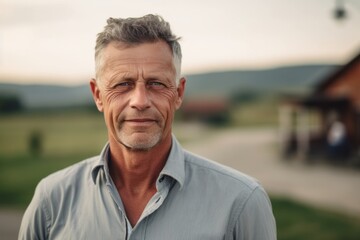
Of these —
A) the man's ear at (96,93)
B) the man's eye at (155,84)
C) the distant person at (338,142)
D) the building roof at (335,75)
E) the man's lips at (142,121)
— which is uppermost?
the man's eye at (155,84)

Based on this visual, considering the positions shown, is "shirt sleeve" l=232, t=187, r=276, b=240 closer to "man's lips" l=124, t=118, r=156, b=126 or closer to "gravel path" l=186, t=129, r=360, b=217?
"man's lips" l=124, t=118, r=156, b=126

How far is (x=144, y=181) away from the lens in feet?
6.70

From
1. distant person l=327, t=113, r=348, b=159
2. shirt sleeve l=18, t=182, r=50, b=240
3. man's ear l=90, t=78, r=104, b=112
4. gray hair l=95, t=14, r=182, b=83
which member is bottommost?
distant person l=327, t=113, r=348, b=159

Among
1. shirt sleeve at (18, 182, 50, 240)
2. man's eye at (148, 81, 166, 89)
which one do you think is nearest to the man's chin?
man's eye at (148, 81, 166, 89)

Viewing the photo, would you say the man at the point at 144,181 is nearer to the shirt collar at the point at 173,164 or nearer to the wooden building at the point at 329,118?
the shirt collar at the point at 173,164

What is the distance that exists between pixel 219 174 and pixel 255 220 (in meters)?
0.26

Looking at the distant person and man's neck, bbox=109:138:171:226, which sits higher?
man's neck, bbox=109:138:171:226

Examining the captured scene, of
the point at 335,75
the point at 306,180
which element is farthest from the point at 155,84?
the point at 335,75

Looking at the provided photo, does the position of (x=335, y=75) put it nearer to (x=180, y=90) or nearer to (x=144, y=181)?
(x=180, y=90)

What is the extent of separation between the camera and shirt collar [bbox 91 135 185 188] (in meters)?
1.94

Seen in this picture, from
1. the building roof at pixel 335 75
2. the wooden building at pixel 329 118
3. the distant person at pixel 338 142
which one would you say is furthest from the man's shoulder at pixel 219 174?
the building roof at pixel 335 75

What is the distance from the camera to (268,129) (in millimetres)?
42938

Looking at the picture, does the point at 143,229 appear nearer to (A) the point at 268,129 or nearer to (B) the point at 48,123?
(B) the point at 48,123

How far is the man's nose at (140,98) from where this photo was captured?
1914 mm
